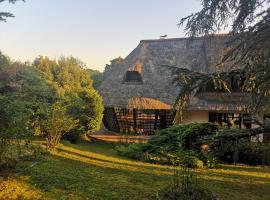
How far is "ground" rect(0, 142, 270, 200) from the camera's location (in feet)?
25.8

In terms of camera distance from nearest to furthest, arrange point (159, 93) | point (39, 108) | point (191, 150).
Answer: point (191, 150)
point (39, 108)
point (159, 93)

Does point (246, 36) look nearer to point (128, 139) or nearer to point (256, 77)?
point (256, 77)

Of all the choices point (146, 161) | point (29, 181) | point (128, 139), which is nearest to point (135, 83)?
point (128, 139)

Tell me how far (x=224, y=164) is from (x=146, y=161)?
11.5 feet

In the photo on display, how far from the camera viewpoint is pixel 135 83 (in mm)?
23641

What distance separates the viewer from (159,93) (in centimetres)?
2245

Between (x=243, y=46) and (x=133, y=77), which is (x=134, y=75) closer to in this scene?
(x=133, y=77)

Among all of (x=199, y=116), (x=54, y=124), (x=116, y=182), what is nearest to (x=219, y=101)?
(x=199, y=116)

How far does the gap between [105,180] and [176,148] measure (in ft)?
17.9

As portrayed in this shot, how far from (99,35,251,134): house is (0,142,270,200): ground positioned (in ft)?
26.3

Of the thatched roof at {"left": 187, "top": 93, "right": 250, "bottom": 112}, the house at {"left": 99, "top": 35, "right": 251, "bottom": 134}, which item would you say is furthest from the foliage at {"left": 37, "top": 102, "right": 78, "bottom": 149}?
the thatched roof at {"left": 187, "top": 93, "right": 250, "bottom": 112}

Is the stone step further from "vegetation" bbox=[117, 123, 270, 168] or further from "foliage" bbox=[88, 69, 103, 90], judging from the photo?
"foliage" bbox=[88, 69, 103, 90]

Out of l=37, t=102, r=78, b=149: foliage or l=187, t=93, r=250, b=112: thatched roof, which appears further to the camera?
l=187, t=93, r=250, b=112: thatched roof

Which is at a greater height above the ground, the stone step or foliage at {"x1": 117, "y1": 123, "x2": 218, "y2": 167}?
foliage at {"x1": 117, "y1": 123, "x2": 218, "y2": 167}
